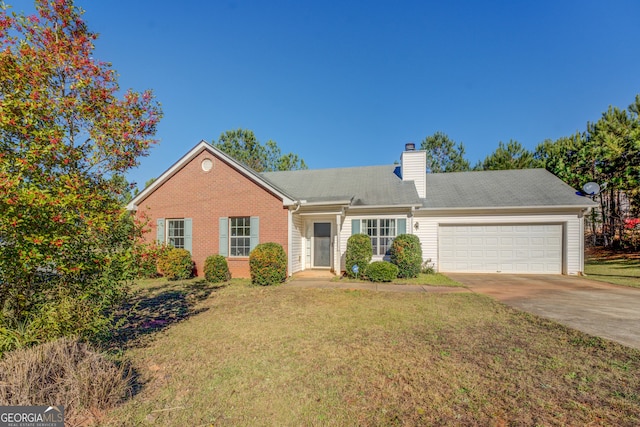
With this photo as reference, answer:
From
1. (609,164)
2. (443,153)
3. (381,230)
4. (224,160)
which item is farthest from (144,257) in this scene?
(443,153)

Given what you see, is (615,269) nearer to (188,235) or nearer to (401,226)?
(401,226)

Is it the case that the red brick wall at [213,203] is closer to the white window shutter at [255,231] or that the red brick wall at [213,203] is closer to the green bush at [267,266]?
the white window shutter at [255,231]

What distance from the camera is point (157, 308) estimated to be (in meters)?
7.32

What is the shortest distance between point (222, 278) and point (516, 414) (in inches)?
397

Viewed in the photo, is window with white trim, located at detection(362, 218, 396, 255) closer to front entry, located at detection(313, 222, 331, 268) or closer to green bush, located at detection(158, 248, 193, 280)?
front entry, located at detection(313, 222, 331, 268)

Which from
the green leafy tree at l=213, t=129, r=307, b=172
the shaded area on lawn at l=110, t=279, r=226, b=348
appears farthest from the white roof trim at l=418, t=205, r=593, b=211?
the green leafy tree at l=213, t=129, r=307, b=172

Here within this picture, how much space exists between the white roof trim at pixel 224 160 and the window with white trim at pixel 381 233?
3913 mm

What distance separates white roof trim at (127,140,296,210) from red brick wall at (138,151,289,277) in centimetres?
15

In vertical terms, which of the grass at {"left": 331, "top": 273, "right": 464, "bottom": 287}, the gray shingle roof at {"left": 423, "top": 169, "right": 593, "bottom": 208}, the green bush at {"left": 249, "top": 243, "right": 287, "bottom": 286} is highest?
the gray shingle roof at {"left": 423, "top": 169, "right": 593, "bottom": 208}

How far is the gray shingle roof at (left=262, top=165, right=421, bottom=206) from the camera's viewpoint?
43.0 feet

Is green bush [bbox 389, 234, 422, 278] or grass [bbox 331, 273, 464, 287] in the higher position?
green bush [bbox 389, 234, 422, 278]

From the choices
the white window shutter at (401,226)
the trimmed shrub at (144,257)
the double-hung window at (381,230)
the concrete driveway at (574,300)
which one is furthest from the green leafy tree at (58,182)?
the white window shutter at (401,226)

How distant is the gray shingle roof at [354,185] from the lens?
13102 mm

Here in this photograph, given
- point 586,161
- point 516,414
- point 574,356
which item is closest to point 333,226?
point 574,356
